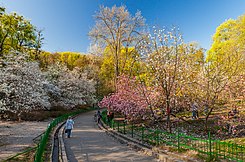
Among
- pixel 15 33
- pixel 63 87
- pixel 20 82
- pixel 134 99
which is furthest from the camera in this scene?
pixel 63 87

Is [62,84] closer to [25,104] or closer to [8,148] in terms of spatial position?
[25,104]

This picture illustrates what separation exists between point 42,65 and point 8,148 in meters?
37.1

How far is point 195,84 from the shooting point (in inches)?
659

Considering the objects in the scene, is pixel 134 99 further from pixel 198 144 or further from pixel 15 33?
pixel 15 33

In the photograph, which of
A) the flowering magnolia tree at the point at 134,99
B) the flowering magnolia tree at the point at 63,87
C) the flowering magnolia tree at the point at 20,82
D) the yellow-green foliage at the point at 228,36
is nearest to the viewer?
the flowering magnolia tree at the point at 134,99

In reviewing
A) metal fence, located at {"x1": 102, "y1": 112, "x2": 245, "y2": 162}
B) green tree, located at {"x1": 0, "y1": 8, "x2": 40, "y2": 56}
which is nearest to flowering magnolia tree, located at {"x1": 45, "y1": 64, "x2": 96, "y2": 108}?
green tree, located at {"x1": 0, "y1": 8, "x2": 40, "y2": 56}

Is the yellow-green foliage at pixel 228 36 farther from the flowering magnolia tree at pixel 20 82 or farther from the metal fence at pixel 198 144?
the flowering magnolia tree at pixel 20 82

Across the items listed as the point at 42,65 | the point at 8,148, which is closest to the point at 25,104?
the point at 8,148

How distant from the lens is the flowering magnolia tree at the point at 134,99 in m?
18.7

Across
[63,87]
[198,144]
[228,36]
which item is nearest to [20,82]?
[63,87]

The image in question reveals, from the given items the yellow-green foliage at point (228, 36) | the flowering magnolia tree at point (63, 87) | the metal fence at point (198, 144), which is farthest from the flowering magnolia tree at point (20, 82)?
the yellow-green foliage at point (228, 36)

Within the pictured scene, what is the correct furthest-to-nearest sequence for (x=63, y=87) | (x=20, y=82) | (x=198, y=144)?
(x=63, y=87) → (x=20, y=82) → (x=198, y=144)

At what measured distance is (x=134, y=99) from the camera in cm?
2039

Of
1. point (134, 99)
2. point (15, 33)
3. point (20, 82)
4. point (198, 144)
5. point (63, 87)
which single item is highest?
point (15, 33)
